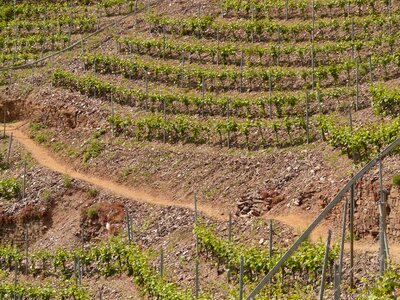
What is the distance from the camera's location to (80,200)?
2789cm

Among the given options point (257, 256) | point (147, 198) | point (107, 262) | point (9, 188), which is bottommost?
point (107, 262)

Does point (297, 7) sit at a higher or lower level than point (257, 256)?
higher

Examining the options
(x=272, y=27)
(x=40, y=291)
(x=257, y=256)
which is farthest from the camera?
(x=272, y=27)

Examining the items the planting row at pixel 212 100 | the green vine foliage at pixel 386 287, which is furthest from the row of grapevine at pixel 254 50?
the green vine foliage at pixel 386 287

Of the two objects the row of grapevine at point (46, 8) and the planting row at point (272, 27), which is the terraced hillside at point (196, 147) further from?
the row of grapevine at point (46, 8)

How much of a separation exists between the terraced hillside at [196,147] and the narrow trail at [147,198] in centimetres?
7

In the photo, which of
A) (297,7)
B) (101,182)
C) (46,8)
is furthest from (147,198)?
(46,8)

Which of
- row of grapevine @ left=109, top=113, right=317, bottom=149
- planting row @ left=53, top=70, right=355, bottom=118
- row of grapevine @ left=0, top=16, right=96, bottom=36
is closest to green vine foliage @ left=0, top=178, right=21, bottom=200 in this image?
row of grapevine @ left=109, top=113, right=317, bottom=149

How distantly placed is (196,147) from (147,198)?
2426 millimetres

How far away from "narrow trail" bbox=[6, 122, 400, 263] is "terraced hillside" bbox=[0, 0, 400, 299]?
0.07m

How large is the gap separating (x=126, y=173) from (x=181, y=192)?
Result: 2.41 metres

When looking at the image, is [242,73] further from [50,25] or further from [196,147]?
[50,25]

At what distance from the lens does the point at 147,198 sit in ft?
88.5

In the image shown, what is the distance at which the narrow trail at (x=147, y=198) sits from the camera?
2150 cm
